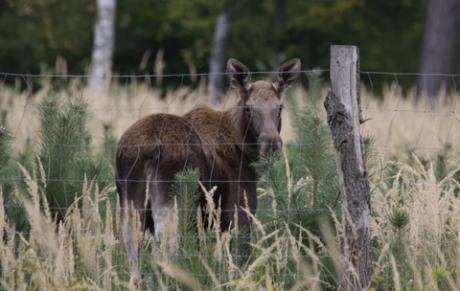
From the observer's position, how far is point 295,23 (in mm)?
25344

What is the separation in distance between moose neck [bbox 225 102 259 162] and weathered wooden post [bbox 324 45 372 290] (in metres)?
1.60

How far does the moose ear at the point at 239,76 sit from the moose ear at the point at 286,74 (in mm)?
239

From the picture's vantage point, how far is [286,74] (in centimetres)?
805

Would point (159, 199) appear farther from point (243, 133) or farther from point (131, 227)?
point (243, 133)

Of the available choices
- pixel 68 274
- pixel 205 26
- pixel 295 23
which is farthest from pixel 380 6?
pixel 68 274

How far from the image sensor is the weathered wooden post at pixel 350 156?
6.26m

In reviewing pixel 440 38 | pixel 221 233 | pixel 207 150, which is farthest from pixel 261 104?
pixel 440 38

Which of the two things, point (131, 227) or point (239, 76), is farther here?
point (239, 76)

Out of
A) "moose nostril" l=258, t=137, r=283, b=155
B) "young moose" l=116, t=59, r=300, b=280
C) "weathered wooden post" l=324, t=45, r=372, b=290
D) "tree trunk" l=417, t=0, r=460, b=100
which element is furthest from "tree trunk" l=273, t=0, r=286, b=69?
"weathered wooden post" l=324, t=45, r=372, b=290

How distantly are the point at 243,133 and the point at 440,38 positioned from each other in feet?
48.3

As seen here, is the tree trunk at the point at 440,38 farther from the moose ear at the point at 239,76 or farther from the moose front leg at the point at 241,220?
the moose front leg at the point at 241,220

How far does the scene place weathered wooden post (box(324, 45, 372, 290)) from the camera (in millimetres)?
6262

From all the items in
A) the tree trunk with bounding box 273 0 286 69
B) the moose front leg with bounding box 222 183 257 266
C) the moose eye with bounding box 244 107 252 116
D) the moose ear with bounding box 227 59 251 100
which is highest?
the tree trunk with bounding box 273 0 286 69

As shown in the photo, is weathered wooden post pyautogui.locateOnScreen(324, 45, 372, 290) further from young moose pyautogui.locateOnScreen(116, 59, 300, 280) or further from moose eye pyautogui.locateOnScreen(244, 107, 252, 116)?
moose eye pyautogui.locateOnScreen(244, 107, 252, 116)
